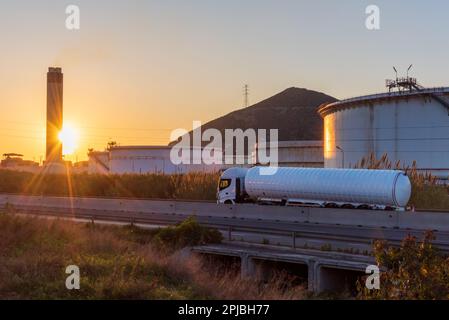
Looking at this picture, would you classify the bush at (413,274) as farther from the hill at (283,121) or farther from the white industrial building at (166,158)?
the hill at (283,121)

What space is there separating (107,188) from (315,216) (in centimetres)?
2407

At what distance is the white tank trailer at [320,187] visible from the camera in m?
26.0

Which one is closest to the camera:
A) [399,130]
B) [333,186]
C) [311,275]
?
[311,275]

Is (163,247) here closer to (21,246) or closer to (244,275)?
(244,275)

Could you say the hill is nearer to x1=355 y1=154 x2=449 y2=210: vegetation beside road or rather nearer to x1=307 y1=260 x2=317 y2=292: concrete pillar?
x1=355 y1=154 x2=449 y2=210: vegetation beside road

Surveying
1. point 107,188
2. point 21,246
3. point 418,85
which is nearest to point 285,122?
point 418,85

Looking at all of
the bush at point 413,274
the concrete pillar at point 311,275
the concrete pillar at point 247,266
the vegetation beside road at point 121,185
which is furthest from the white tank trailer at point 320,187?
the bush at point 413,274

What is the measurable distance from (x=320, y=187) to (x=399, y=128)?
2668cm

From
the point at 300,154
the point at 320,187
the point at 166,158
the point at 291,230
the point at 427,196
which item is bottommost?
the point at 291,230

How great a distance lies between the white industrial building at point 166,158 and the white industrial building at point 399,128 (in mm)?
15103

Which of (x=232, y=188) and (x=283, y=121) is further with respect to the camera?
(x=283, y=121)

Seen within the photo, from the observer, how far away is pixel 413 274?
782 centimetres

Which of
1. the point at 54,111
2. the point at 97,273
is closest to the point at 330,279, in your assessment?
the point at 97,273

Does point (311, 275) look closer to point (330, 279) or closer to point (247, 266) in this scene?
point (330, 279)
